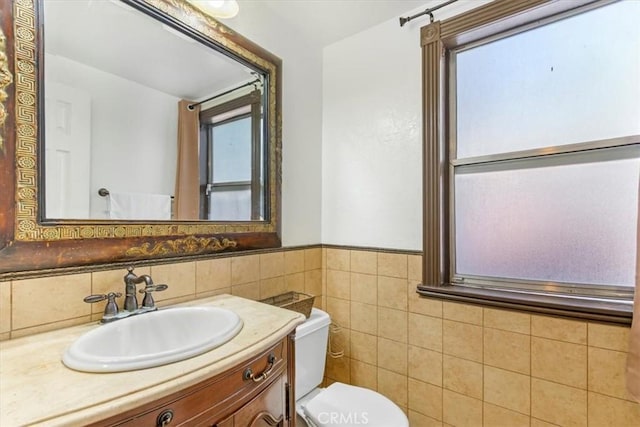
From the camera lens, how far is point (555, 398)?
1287mm

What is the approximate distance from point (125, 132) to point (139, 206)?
0.29 metres

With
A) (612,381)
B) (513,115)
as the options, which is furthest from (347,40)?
(612,381)

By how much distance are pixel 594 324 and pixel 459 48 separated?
4.62ft

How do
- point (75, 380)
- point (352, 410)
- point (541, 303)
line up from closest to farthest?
point (75, 380) → point (541, 303) → point (352, 410)

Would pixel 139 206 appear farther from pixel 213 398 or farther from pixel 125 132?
pixel 213 398

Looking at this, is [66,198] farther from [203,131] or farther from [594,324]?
[594,324]

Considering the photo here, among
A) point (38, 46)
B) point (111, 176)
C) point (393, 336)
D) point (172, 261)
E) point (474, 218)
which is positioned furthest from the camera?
point (393, 336)

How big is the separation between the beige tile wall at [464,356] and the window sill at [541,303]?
4 cm

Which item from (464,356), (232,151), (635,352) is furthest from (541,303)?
(232,151)

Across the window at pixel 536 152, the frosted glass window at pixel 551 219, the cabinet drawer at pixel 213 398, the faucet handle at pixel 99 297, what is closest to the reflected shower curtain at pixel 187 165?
the faucet handle at pixel 99 297

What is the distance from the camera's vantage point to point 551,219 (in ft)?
4.60

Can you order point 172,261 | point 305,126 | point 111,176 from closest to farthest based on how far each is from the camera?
point 111,176, point 172,261, point 305,126

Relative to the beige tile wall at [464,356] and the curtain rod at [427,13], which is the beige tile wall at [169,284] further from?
the curtain rod at [427,13]

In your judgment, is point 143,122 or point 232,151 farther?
point 232,151
